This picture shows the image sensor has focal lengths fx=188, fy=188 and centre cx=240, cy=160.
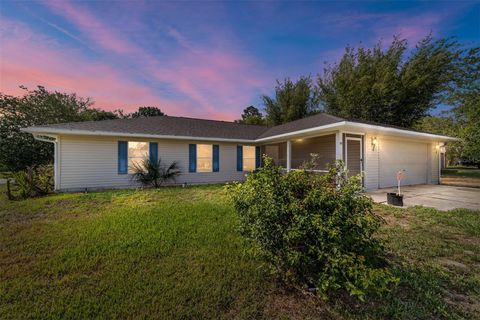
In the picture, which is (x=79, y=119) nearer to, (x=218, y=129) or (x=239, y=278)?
(x=218, y=129)

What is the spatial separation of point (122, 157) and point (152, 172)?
5.19 feet

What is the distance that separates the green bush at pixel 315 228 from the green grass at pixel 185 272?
0.33 metres

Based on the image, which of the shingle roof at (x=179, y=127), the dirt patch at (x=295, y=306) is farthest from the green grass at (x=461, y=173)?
the dirt patch at (x=295, y=306)

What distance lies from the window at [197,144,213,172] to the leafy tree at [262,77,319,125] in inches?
545

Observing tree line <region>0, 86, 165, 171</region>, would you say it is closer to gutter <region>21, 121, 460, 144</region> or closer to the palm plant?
gutter <region>21, 121, 460, 144</region>

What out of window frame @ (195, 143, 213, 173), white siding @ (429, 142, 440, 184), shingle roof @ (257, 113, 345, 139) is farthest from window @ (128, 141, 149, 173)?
white siding @ (429, 142, 440, 184)

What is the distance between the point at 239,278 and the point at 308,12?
1009cm

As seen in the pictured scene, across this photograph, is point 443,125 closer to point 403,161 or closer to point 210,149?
point 403,161

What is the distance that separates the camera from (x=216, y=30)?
8164mm

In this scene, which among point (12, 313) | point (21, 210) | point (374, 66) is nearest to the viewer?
point (12, 313)

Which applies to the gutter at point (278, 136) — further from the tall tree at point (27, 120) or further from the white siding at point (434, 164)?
the tall tree at point (27, 120)

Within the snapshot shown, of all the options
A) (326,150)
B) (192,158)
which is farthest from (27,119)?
(326,150)

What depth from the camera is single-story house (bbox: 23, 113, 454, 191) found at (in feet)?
25.9

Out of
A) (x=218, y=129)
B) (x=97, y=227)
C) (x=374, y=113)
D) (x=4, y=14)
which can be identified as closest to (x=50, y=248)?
(x=97, y=227)
